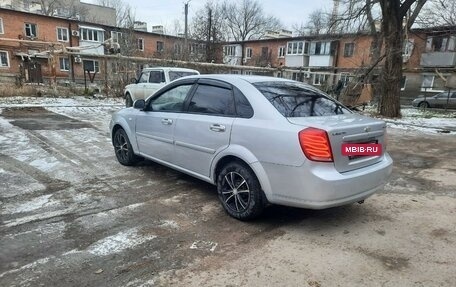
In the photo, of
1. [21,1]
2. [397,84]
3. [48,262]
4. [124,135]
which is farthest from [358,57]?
[21,1]

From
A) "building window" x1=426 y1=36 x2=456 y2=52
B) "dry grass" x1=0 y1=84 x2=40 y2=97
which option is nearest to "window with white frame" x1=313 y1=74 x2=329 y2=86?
"building window" x1=426 y1=36 x2=456 y2=52

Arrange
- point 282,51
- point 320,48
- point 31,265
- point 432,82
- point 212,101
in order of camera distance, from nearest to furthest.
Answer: point 31,265 < point 212,101 < point 432,82 < point 320,48 < point 282,51

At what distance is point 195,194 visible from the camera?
4.30m

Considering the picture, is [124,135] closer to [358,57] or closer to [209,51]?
[209,51]

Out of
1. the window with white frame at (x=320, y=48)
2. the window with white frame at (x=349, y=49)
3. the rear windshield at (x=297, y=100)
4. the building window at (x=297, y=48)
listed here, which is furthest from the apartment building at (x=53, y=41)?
the rear windshield at (x=297, y=100)

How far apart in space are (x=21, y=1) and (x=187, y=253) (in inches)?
2526

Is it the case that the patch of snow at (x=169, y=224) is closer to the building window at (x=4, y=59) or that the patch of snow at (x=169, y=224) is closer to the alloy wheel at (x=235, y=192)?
the alloy wheel at (x=235, y=192)

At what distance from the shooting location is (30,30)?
32.8 m

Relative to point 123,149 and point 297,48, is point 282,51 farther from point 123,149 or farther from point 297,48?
point 123,149

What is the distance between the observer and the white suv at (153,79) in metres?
12.2

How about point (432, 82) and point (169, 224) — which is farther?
point (432, 82)

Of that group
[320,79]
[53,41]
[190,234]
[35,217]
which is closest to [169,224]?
[190,234]

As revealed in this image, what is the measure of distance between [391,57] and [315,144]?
1212 cm

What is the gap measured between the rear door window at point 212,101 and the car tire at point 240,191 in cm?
62
